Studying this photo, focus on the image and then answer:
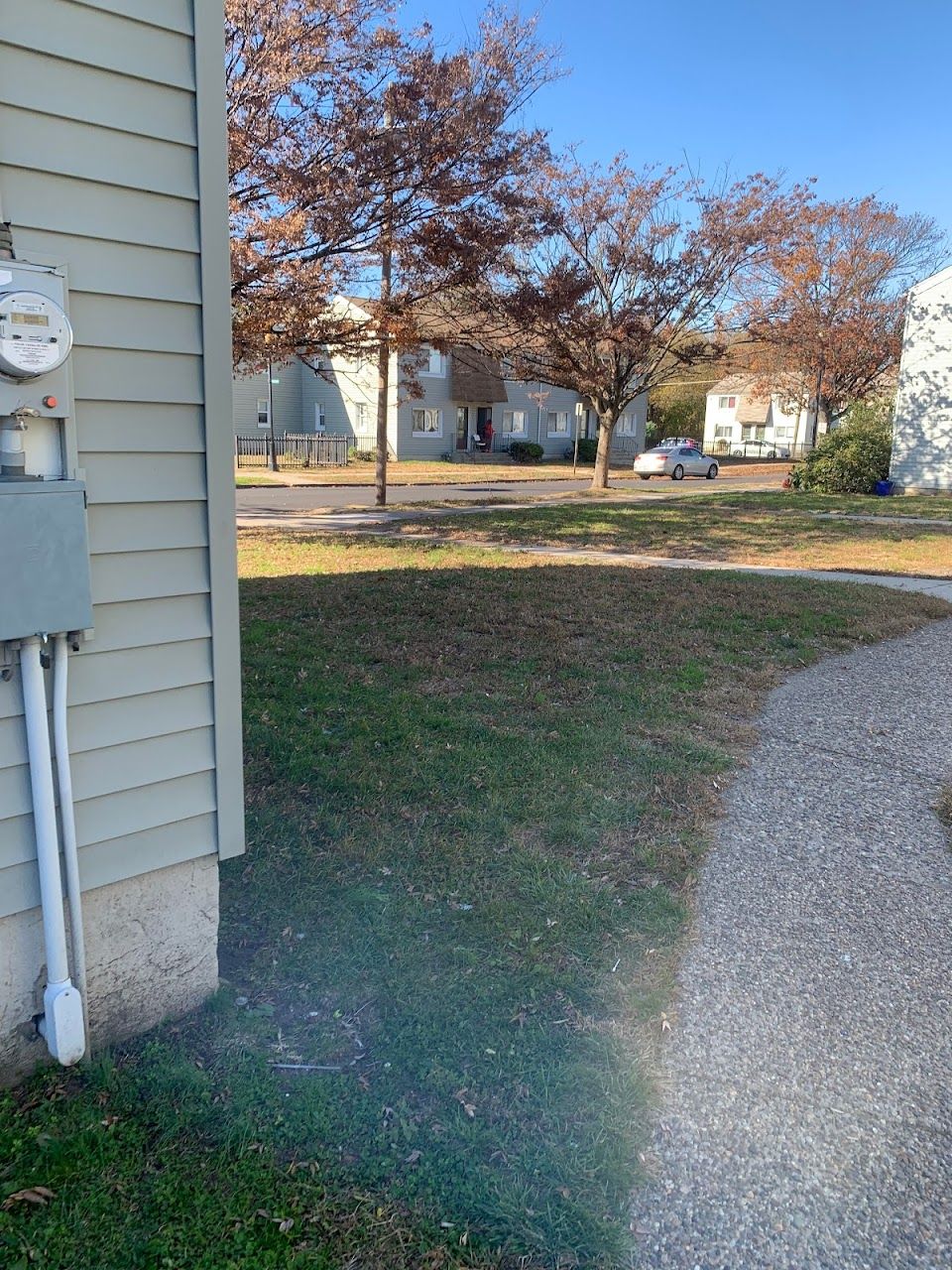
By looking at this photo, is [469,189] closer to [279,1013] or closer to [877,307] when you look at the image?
[279,1013]

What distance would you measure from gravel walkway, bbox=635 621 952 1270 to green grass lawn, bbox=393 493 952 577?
7.37 m

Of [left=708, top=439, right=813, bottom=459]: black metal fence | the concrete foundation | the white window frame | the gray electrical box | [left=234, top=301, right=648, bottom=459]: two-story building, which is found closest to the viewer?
the gray electrical box

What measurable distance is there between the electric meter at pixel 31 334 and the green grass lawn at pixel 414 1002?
1.73m

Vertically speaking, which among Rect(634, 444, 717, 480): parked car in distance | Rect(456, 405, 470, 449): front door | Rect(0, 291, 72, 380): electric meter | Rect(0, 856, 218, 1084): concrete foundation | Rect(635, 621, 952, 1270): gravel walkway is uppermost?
Rect(456, 405, 470, 449): front door

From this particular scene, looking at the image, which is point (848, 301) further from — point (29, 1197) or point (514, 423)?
point (29, 1197)

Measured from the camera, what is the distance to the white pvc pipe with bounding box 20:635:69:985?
2.09 meters

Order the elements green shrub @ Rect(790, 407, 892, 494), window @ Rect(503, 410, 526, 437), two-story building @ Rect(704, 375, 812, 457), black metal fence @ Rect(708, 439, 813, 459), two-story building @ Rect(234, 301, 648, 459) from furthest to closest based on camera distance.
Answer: two-story building @ Rect(704, 375, 812, 457), black metal fence @ Rect(708, 439, 813, 459), window @ Rect(503, 410, 526, 437), two-story building @ Rect(234, 301, 648, 459), green shrub @ Rect(790, 407, 892, 494)

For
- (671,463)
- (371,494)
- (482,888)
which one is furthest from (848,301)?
(482,888)

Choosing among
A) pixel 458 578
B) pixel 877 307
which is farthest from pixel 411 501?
pixel 877 307

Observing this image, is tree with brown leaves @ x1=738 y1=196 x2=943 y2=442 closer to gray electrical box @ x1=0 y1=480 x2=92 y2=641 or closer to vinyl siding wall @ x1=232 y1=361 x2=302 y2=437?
vinyl siding wall @ x1=232 y1=361 x2=302 y2=437

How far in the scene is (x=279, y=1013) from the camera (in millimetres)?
2578

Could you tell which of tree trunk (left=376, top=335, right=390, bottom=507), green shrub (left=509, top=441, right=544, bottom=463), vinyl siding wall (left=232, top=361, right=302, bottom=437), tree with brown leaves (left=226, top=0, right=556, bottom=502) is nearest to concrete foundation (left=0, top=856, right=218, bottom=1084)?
tree with brown leaves (left=226, top=0, right=556, bottom=502)

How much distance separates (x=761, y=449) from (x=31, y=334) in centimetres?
5781

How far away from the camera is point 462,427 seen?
124ft
